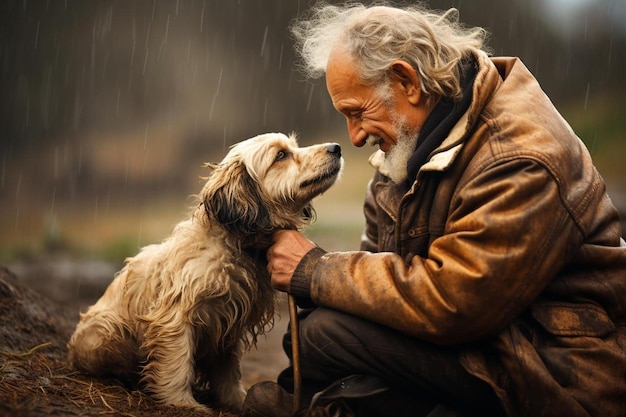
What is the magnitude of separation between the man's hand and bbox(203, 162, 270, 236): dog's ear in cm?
25

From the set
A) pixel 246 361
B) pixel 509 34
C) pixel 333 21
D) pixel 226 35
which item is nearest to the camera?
pixel 333 21

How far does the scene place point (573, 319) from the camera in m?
3.06

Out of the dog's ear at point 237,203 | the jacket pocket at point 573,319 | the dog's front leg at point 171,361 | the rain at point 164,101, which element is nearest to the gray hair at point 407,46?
the dog's ear at point 237,203

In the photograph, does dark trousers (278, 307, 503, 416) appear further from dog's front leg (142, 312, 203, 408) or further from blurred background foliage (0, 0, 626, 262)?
blurred background foliage (0, 0, 626, 262)

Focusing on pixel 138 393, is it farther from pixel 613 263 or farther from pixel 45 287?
pixel 45 287

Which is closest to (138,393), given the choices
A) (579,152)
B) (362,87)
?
(362,87)

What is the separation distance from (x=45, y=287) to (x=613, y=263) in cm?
722

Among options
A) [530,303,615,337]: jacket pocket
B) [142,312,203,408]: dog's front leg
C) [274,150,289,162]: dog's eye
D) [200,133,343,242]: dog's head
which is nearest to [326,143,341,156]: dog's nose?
[200,133,343,242]: dog's head

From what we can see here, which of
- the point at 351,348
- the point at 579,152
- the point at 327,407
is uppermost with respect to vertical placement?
the point at 579,152

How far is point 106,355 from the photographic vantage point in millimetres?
4152

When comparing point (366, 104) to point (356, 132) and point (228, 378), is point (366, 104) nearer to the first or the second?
point (356, 132)

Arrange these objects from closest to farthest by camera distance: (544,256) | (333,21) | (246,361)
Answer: (544,256)
(333,21)
(246,361)

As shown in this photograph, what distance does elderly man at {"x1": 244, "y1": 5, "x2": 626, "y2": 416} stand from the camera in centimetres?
293

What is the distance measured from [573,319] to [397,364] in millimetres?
804
